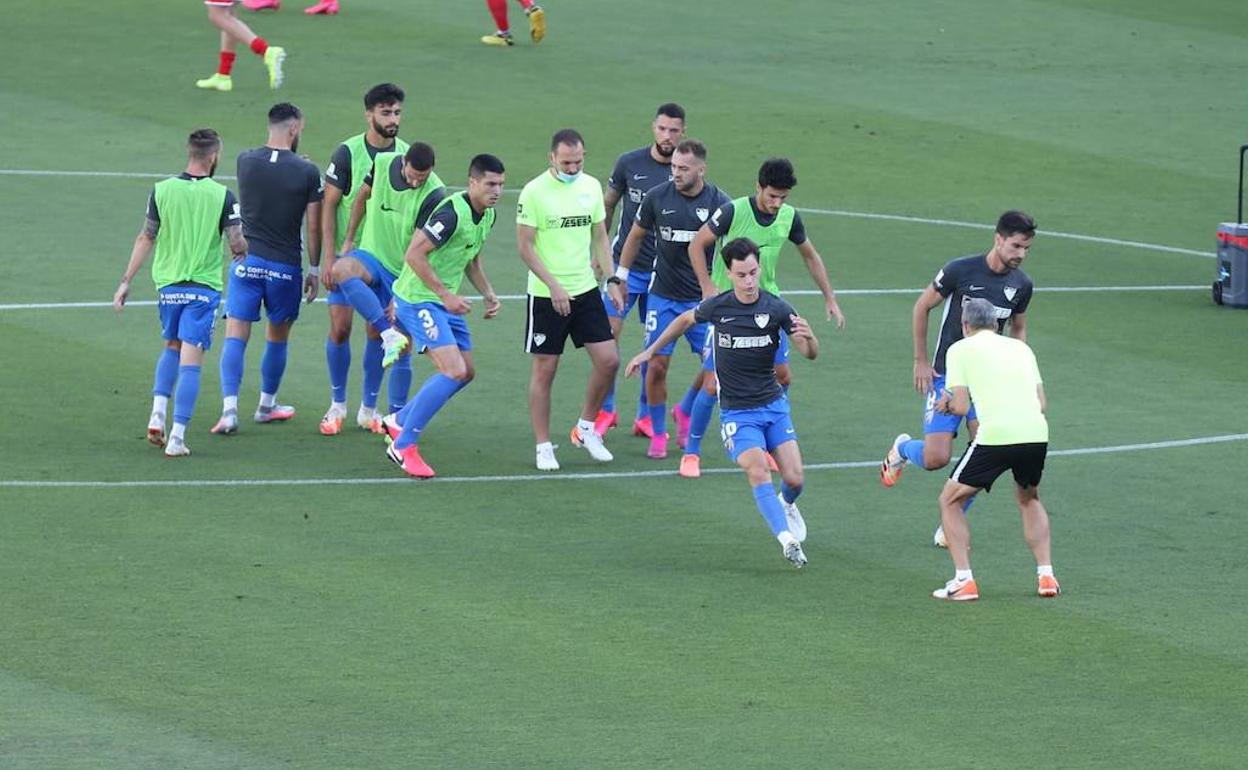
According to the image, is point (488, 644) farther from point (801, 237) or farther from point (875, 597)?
point (801, 237)

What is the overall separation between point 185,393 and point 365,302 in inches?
54.7

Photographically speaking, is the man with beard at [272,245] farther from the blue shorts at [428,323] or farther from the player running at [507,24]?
the player running at [507,24]

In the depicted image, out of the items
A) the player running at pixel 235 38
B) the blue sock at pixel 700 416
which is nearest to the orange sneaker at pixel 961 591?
the blue sock at pixel 700 416

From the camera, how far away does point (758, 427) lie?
13633 mm

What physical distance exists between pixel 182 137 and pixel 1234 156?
41.8 ft

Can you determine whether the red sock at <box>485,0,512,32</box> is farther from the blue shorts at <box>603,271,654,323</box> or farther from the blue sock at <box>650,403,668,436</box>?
the blue sock at <box>650,403,668,436</box>

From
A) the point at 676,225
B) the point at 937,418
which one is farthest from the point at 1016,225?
the point at 676,225

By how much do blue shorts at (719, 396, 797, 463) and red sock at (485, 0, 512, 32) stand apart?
1948 cm

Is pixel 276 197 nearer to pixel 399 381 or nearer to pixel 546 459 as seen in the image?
pixel 399 381

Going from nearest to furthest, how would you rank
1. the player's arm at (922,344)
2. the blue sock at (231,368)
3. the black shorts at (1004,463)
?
the black shorts at (1004,463) < the player's arm at (922,344) < the blue sock at (231,368)

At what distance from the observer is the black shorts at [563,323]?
15.6 m

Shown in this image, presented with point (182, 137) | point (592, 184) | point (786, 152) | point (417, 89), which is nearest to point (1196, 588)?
point (592, 184)

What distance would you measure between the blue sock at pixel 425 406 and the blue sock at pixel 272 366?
60.0 inches

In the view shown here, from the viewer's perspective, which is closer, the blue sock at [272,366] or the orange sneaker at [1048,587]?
the orange sneaker at [1048,587]
